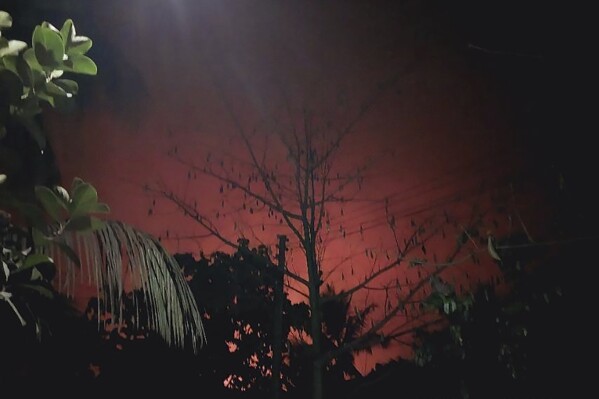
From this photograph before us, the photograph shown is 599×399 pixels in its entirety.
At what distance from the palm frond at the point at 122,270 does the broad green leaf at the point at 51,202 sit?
0.33 ft


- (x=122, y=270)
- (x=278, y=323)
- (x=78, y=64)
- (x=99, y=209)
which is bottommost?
(x=122, y=270)

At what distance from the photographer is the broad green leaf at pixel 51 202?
1.51 m

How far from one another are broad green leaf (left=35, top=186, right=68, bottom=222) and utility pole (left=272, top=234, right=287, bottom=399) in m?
3.59

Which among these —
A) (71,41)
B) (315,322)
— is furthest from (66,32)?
(315,322)

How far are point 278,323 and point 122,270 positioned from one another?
3.50 meters

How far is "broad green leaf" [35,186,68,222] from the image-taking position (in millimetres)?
1508

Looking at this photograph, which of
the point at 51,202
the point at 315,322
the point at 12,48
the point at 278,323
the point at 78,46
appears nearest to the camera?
the point at 51,202

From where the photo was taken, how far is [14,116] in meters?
1.76

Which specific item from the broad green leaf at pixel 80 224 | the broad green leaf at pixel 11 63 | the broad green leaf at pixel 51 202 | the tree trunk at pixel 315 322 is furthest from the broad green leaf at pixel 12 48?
the tree trunk at pixel 315 322

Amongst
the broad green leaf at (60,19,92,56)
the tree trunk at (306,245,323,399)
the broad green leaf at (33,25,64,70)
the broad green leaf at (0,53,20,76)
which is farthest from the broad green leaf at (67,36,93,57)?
the tree trunk at (306,245,323,399)

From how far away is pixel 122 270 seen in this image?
1.71 meters

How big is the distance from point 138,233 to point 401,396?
3.89 meters

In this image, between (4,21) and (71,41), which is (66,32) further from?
(4,21)

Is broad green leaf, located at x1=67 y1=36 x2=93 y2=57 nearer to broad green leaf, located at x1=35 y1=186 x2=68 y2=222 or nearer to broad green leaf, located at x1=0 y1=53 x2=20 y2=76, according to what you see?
broad green leaf, located at x1=0 y1=53 x2=20 y2=76
